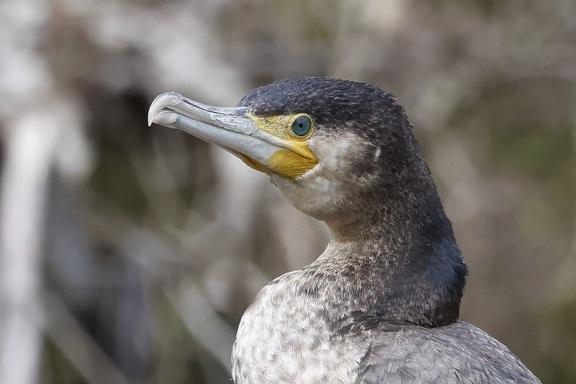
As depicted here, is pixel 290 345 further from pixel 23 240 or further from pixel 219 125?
pixel 23 240

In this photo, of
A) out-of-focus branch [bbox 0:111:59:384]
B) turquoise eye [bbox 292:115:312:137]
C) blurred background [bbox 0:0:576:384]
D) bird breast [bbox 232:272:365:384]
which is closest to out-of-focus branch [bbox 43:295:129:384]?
blurred background [bbox 0:0:576:384]

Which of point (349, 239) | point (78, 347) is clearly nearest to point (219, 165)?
point (78, 347)

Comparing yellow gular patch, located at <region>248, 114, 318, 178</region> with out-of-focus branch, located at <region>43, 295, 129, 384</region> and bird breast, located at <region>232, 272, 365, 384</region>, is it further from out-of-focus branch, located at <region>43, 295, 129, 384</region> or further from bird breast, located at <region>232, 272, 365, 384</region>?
out-of-focus branch, located at <region>43, 295, 129, 384</region>

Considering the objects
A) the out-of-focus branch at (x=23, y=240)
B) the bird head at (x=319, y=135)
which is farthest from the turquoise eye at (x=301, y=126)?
the out-of-focus branch at (x=23, y=240)

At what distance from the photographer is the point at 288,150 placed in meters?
1.66

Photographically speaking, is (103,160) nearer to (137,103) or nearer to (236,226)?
(137,103)

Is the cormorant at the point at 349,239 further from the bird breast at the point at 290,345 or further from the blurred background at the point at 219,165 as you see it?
the blurred background at the point at 219,165

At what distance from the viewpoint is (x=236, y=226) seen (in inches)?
149

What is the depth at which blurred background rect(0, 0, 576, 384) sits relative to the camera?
356cm

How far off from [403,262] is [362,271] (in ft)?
0.26

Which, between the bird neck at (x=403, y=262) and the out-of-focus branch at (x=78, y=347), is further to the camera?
the out-of-focus branch at (x=78, y=347)

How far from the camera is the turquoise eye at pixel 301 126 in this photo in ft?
5.40

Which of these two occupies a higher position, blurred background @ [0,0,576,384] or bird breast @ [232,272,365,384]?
blurred background @ [0,0,576,384]

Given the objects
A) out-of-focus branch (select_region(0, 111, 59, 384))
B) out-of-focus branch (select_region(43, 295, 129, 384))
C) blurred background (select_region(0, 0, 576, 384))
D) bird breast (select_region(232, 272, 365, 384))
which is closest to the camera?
bird breast (select_region(232, 272, 365, 384))
